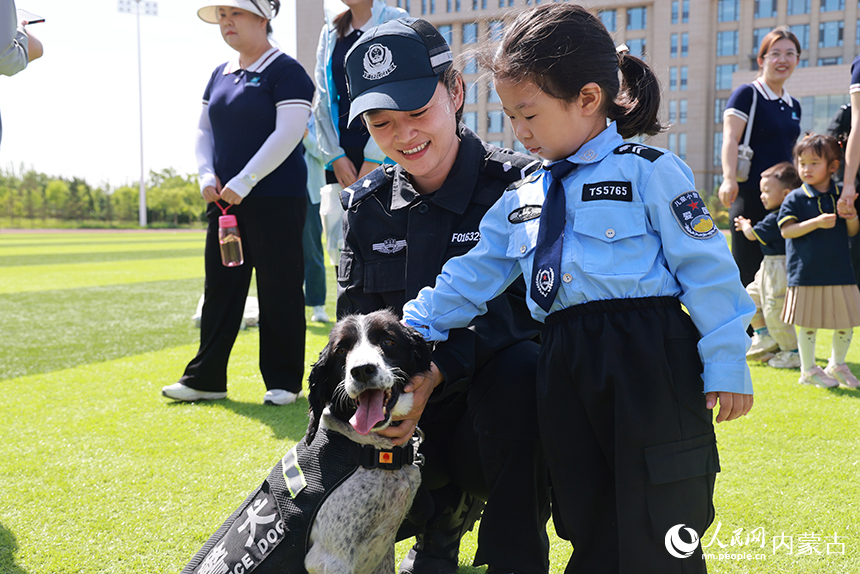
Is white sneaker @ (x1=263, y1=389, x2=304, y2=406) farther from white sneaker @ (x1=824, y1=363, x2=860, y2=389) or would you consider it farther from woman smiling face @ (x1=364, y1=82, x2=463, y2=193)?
white sneaker @ (x1=824, y1=363, x2=860, y2=389)

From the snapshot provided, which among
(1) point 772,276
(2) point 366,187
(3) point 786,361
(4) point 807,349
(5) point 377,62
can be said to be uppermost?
(5) point 377,62

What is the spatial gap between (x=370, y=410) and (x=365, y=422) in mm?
39

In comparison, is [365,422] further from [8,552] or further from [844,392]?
[844,392]

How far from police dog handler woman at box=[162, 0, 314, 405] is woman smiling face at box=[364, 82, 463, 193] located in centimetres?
195

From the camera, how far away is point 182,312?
8.97 m

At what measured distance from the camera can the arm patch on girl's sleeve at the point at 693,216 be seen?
5.50ft

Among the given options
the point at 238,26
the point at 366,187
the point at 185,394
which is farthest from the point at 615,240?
the point at 185,394

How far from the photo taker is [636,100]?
197cm

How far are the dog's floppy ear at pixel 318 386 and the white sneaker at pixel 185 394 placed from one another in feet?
8.57

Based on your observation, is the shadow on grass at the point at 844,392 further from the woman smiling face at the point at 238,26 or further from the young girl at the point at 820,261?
the woman smiling face at the point at 238,26

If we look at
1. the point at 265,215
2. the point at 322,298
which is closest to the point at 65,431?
the point at 265,215

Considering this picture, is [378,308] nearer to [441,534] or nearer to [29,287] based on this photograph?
[441,534]

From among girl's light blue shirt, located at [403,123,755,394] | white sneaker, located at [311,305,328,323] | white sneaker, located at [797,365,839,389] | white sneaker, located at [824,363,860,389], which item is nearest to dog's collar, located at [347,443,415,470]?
girl's light blue shirt, located at [403,123,755,394]

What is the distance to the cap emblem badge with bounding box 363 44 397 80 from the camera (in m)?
2.24
